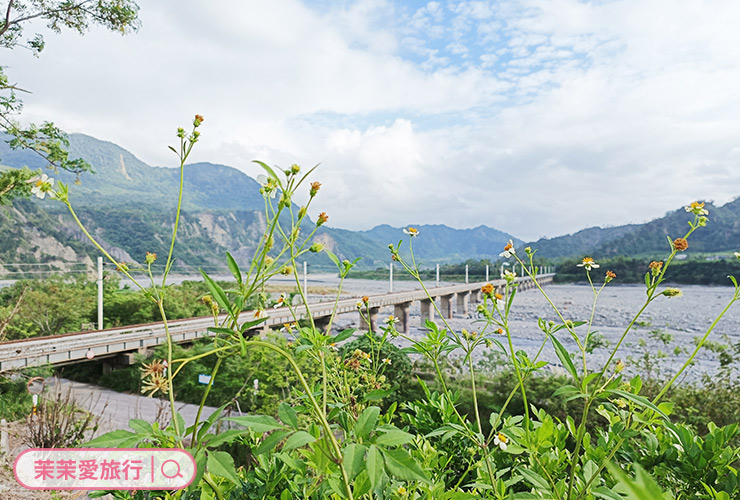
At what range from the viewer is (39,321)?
8.51 m

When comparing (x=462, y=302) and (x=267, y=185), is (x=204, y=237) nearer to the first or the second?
(x=462, y=302)

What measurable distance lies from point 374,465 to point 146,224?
31533 mm

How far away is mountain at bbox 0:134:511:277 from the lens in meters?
10.9

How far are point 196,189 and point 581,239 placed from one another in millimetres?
99147

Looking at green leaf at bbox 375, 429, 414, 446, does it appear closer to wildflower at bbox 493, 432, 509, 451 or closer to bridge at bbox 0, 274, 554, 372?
wildflower at bbox 493, 432, 509, 451

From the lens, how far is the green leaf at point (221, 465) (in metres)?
0.52

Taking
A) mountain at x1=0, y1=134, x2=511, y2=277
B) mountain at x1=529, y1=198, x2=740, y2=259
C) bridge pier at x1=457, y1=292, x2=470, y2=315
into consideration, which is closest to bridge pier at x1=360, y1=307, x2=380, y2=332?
mountain at x1=0, y1=134, x2=511, y2=277

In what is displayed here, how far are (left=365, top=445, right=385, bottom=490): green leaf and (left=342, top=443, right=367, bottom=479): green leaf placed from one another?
11 millimetres

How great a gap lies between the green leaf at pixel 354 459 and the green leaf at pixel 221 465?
133 millimetres

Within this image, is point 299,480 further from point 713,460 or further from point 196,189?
point 196,189

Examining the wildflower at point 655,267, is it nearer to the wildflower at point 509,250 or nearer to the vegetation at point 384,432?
the vegetation at point 384,432

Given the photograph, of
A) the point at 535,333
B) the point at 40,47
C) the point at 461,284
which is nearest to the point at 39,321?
the point at 40,47

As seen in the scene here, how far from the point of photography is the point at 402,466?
0.50 meters

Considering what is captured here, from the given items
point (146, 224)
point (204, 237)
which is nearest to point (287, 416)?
point (146, 224)
